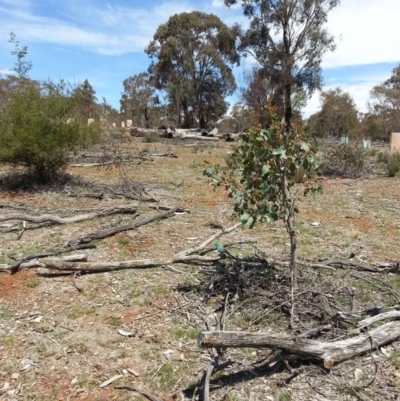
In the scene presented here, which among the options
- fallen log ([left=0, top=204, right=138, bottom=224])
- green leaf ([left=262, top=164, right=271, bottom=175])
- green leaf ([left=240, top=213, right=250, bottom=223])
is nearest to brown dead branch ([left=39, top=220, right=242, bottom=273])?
green leaf ([left=240, top=213, right=250, bottom=223])

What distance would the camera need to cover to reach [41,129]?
698 cm

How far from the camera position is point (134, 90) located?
141ft

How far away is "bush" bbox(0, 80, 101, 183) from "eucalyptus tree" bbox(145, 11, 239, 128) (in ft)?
84.0

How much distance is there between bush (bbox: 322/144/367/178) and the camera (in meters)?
9.89

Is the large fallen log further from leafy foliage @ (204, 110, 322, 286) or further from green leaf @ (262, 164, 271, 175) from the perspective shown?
green leaf @ (262, 164, 271, 175)

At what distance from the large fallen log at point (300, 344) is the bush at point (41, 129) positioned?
18.6 feet

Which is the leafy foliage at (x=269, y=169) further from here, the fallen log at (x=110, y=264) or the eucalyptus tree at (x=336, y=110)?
the eucalyptus tree at (x=336, y=110)

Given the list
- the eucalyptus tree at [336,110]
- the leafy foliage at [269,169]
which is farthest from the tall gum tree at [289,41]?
the leafy foliage at [269,169]

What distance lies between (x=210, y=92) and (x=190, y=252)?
31.8 metres

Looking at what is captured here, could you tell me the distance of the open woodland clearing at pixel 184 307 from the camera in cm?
238

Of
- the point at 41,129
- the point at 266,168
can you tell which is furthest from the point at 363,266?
the point at 41,129

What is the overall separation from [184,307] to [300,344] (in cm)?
108

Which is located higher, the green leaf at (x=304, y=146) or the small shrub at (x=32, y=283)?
the green leaf at (x=304, y=146)

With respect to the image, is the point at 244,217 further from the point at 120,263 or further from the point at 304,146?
the point at 120,263
